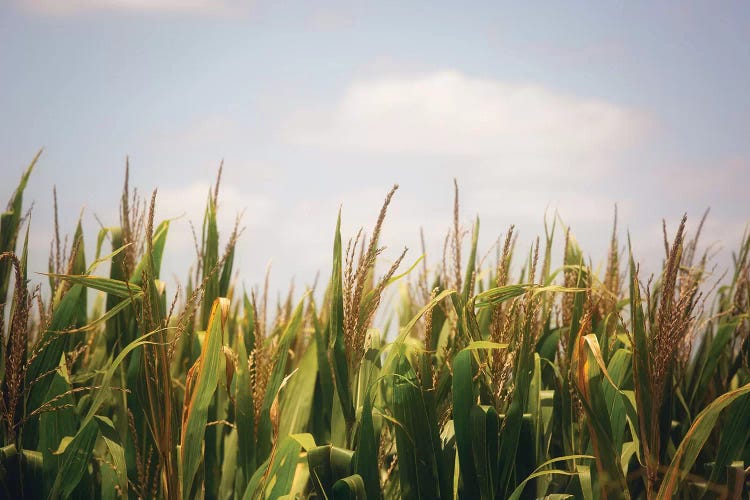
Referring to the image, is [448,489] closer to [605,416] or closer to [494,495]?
[494,495]

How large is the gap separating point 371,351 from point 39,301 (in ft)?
2.80

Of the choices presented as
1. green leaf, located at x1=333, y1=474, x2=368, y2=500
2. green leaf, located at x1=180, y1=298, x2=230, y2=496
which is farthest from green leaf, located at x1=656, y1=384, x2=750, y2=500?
green leaf, located at x1=180, y1=298, x2=230, y2=496

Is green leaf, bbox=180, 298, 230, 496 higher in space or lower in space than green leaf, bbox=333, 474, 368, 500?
higher

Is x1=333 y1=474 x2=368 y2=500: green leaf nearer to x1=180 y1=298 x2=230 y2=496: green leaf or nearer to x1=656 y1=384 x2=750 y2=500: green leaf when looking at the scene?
x1=180 y1=298 x2=230 y2=496: green leaf

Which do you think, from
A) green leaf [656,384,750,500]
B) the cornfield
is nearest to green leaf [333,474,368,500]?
the cornfield

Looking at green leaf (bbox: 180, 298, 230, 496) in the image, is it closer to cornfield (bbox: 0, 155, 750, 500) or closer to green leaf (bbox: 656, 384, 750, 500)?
cornfield (bbox: 0, 155, 750, 500)

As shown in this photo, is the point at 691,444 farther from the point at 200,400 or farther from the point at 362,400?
the point at 200,400

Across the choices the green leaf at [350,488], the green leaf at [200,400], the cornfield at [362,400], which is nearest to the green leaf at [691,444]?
the cornfield at [362,400]

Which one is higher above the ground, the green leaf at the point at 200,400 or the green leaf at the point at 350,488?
the green leaf at the point at 200,400

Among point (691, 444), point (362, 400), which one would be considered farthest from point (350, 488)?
point (691, 444)

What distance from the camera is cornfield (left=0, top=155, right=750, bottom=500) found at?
1.40 metres

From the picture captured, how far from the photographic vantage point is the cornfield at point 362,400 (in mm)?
1398

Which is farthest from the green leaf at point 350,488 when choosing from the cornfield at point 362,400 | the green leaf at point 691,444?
the green leaf at point 691,444

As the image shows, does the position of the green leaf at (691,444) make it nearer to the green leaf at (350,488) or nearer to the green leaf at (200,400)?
the green leaf at (350,488)
